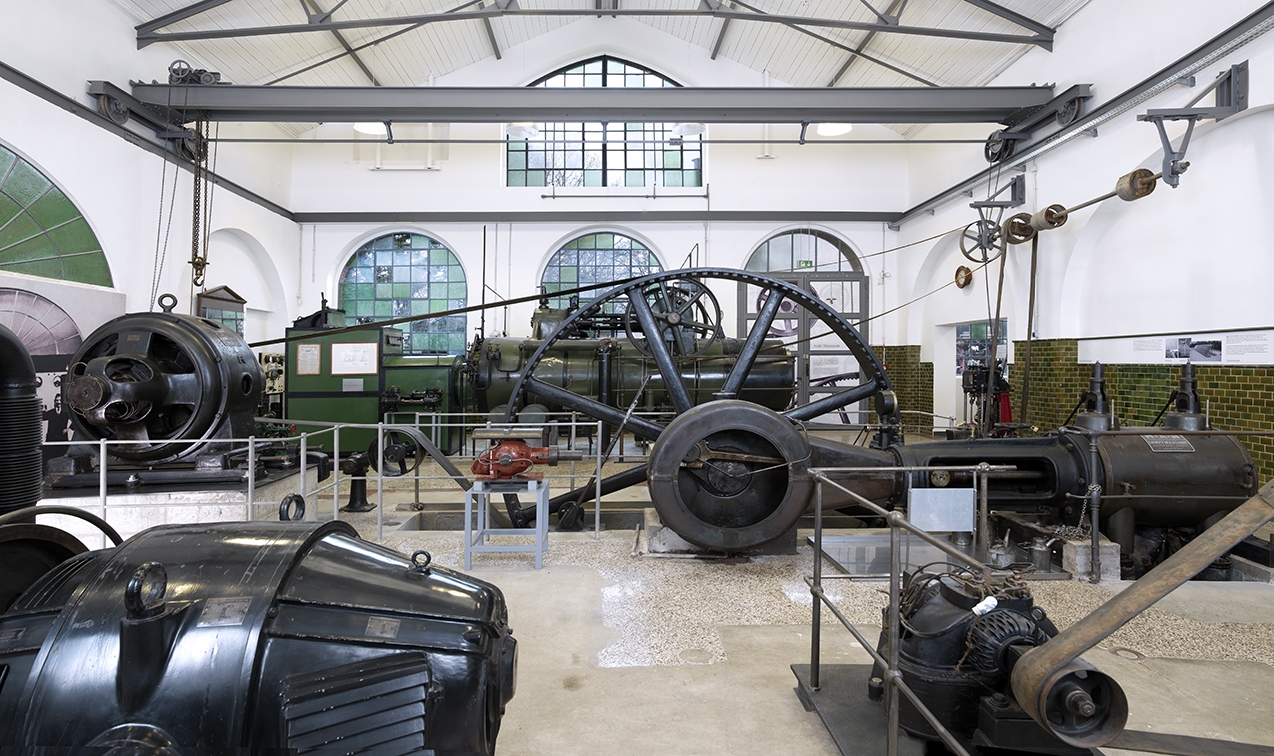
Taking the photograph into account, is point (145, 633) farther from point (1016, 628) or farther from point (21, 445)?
point (1016, 628)

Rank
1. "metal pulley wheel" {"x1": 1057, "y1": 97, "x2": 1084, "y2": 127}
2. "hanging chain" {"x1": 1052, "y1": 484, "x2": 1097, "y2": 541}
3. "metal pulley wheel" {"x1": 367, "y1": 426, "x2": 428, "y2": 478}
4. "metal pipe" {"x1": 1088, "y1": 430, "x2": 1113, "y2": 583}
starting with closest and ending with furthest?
"metal pipe" {"x1": 1088, "y1": 430, "x2": 1113, "y2": 583} < "hanging chain" {"x1": 1052, "y1": 484, "x2": 1097, "y2": 541} < "metal pulley wheel" {"x1": 367, "y1": 426, "x2": 428, "y2": 478} < "metal pulley wheel" {"x1": 1057, "y1": 97, "x2": 1084, "y2": 127}

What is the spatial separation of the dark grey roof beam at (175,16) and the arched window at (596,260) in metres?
5.96

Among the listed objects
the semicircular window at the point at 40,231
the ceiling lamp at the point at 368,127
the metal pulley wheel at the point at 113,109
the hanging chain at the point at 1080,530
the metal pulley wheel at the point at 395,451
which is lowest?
the hanging chain at the point at 1080,530

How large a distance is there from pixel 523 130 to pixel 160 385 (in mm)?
6997

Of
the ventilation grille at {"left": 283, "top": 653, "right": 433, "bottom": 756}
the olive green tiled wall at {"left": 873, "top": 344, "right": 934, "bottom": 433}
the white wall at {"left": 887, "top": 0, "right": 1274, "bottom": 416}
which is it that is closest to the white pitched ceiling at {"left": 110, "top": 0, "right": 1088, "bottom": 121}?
the white wall at {"left": 887, "top": 0, "right": 1274, "bottom": 416}

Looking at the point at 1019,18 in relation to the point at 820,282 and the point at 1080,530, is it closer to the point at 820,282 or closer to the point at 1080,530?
the point at 820,282

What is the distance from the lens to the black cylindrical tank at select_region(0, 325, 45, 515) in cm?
238

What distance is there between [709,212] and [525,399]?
520cm

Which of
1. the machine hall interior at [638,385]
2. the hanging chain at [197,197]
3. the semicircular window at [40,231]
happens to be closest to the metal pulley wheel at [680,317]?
the machine hall interior at [638,385]

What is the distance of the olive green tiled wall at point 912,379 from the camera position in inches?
440

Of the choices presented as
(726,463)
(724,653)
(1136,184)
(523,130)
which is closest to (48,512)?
(724,653)

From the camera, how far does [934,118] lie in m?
7.89

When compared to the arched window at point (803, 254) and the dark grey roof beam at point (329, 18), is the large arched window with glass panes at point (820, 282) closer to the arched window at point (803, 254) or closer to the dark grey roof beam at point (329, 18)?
the arched window at point (803, 254)

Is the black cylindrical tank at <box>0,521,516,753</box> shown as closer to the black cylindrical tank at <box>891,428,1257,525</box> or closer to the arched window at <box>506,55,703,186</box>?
the black cylindrical tank at <box>891,428,1257,525</box>
